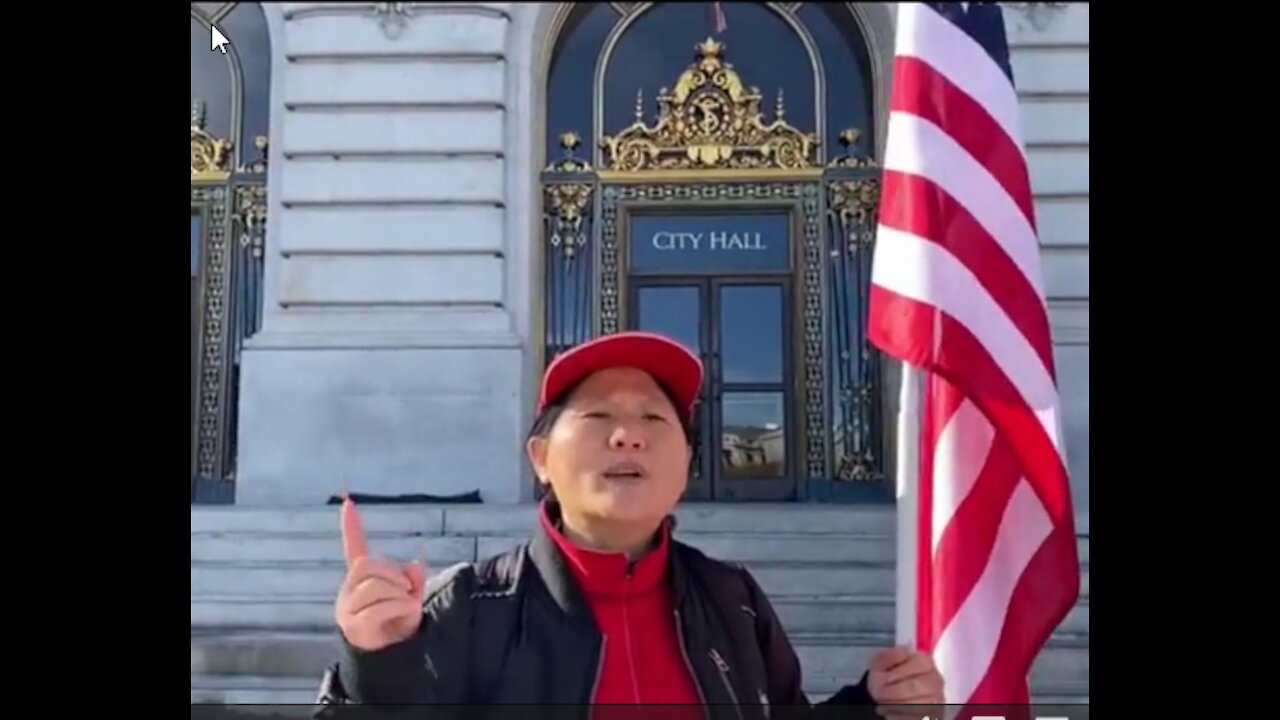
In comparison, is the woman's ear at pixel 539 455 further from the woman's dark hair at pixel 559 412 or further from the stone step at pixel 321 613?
the stone step at pixel 321 613

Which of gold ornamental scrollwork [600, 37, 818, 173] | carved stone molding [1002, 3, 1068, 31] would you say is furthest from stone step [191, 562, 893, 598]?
carved stone molding [1002, 3, 1068, 31]

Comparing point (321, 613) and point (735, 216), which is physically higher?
point (735, 216)

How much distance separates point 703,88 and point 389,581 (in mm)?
11449

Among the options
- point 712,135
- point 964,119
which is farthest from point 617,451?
point 712,135

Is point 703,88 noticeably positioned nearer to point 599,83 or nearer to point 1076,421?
point 599,83

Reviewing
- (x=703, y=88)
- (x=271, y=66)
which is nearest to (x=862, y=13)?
(x=703, y=88)

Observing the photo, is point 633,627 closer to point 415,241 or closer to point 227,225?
point 415,241

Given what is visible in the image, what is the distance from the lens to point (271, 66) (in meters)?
12.5

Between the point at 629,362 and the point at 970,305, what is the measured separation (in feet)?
4.21

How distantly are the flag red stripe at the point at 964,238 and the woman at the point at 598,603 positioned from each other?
3.76ft

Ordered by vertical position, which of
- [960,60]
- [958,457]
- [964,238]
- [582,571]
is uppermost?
[960,60]

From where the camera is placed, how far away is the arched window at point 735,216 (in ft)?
41.9

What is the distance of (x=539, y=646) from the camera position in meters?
2.54

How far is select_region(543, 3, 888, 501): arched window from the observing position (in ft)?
41.9
